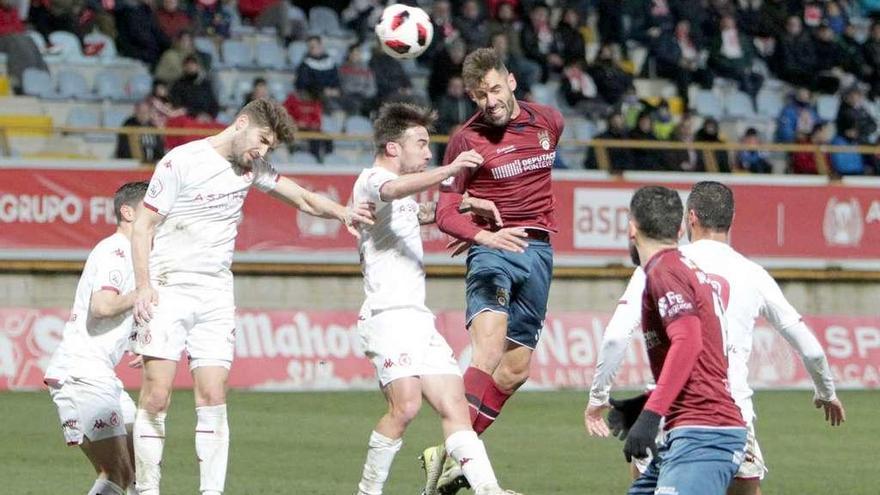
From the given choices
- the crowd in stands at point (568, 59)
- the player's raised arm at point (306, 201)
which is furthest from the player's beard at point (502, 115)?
the crowd in stands at point (568, 59)

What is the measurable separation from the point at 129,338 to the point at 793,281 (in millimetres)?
12890

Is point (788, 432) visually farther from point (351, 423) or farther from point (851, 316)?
point (851, 316)

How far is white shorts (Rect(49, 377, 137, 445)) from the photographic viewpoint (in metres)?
8.35

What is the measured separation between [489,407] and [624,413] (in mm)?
2960

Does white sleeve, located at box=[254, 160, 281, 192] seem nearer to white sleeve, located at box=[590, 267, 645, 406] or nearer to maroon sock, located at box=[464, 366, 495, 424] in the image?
maroon sock, located at box=[464, 366, 495, 424]

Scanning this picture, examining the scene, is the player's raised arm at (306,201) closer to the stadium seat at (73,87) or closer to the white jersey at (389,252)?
the white jersey at (389,252)

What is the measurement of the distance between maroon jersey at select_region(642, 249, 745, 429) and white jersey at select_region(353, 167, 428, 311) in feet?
6.69

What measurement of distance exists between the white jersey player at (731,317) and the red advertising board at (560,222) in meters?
10.9

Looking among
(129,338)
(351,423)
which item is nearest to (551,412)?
(351,423)

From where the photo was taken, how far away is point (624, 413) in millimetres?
6641

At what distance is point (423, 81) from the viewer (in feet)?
73.2

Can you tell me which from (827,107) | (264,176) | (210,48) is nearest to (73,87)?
(210,48)

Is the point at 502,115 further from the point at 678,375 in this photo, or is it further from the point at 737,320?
the point at 678,375

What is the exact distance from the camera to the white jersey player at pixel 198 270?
827cm
